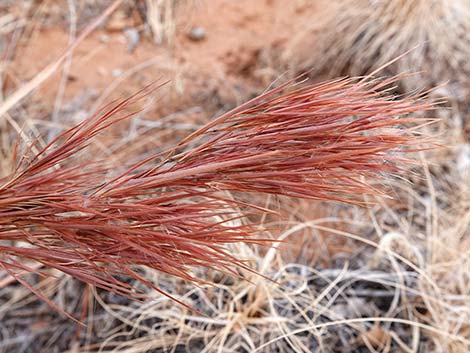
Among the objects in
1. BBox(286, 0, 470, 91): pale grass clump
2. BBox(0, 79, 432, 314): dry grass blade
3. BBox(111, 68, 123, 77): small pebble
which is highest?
BBox(111, 68, 123, 77): small pebble

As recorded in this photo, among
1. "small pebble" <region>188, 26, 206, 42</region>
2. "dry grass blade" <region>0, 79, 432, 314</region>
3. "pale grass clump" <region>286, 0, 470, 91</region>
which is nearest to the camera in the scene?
"dry grass blade" <region>0, 79, 432, 314</region>

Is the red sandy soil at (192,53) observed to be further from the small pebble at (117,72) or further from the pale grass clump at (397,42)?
the pale grass clump at (397,42)

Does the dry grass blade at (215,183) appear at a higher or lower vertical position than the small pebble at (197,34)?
lower

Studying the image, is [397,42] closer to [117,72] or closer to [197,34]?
[197,34]

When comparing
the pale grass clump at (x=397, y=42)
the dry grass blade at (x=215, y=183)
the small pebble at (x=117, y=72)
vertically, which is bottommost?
the pale grass clump at (x=397, y=42)

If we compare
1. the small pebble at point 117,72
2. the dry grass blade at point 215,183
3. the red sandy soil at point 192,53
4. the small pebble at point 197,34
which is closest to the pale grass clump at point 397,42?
the red sandy soil at point 192,53

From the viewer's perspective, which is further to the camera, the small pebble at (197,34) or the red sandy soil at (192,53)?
the small pebble at (197,34)

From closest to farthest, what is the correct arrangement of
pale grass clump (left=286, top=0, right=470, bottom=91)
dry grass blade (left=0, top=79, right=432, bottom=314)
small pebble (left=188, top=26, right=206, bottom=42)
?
dry grass blade (left=0, top=79, right=432, bottom=314)
pale grass clump (left=286, top=0, right=470, bottom=91)
small pebble (left=188, top=26, right=206, bottom=42)

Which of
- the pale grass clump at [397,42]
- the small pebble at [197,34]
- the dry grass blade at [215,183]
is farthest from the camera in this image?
the small pebble at [197,34]

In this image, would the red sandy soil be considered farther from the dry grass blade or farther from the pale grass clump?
the dry grass blade

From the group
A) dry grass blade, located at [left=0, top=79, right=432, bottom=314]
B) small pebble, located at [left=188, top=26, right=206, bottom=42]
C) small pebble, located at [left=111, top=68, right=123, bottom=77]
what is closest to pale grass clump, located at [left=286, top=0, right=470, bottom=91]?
small pebble, located at [left=188, top=26, right=206, bottom=42]

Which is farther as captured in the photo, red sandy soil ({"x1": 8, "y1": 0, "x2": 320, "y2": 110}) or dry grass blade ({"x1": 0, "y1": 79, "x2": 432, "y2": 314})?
red sandy soil ({"x1": 8, "y1": 0, "x2": 320, "y2": 110})

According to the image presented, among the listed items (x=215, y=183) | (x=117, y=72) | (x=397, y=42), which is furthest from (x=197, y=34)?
(x=215, y=183)
